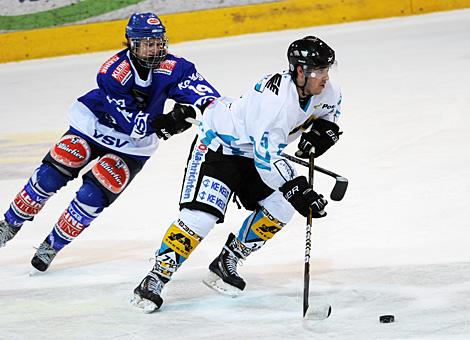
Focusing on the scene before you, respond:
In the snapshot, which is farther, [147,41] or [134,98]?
[134,98]

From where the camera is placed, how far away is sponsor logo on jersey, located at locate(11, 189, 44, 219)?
14.7 feet

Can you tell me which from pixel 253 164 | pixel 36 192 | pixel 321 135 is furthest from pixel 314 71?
pixel 36 192

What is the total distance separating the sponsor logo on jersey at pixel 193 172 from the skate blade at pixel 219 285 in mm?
385

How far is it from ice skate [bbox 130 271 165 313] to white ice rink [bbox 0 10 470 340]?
0.14ft

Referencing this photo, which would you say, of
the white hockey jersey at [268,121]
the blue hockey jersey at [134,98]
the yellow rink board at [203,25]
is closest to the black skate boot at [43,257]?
the blue hockey jersey at [134,98]

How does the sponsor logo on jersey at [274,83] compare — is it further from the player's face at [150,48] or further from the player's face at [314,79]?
the player's face at [150,48]

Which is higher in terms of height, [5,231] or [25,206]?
[25,206]

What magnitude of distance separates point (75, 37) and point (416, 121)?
4.50m

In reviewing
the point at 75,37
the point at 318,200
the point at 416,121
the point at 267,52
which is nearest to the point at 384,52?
the point at 267,52

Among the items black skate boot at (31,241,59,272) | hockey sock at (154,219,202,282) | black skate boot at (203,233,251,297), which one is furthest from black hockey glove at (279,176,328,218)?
black skate boot at (31,241,59,272)

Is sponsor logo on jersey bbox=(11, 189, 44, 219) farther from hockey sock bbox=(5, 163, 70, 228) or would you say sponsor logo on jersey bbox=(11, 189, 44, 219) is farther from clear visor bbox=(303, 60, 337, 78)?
clear visor bbox=(303, 60, 337, 78)

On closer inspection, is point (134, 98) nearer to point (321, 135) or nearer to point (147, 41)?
point (147, 41)

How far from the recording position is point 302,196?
3.53 metres

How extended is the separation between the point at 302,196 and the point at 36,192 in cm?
139
